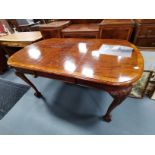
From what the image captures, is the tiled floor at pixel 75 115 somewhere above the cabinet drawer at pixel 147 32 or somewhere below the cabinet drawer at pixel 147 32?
Result: below

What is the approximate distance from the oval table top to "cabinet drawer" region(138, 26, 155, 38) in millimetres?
455

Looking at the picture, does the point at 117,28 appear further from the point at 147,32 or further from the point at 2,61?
the point at 2,61

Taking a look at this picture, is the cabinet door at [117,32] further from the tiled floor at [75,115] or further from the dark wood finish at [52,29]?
the tiled floor at [75,115]

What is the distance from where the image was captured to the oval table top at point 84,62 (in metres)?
0.82

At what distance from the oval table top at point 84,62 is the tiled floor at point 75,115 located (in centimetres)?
68

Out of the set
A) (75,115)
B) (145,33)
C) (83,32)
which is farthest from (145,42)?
(75,115)

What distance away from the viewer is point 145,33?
Result: 149 cm

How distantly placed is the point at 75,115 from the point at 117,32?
1.21m

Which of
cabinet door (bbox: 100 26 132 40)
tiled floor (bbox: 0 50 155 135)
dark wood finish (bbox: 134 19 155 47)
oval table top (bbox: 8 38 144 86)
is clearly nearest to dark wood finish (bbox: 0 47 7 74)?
tiled floor (bbox: 0 50 155 135)

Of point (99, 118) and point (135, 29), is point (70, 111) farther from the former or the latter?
point (135, 29)

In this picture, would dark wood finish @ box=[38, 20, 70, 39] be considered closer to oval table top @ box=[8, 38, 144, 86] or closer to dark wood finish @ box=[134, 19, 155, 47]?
oval table top @ box=[8, 38, 144, 86]

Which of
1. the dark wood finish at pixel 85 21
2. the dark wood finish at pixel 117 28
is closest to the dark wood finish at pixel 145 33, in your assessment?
the dark wood finish at pixel 117 28

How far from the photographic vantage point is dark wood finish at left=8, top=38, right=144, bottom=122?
82 cm
